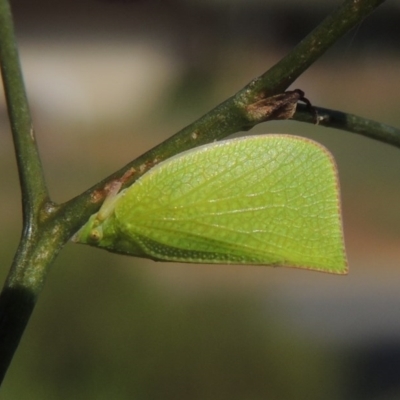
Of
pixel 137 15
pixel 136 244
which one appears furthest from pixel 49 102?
pixel 136 244

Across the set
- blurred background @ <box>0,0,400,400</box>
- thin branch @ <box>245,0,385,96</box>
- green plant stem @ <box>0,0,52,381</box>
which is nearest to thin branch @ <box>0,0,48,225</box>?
green plant stem @ <box>0,0,52,381</box>

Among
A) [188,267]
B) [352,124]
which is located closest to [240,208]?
[352,124]

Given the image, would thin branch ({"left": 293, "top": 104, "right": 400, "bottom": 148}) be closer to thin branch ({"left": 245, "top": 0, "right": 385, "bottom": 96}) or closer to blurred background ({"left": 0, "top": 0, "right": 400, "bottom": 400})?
thin branch ({"left": 245, "top": 0, "right": 385, "bottom": 96})

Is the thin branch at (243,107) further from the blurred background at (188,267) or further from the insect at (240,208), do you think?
the blurred background at (188,267)

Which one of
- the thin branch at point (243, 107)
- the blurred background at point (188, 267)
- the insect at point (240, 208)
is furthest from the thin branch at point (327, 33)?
the blurred background at point (188, 267)

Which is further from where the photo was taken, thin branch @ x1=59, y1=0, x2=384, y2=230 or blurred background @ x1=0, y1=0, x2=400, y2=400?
blurred background @ x1=0, y1=0, x2=400, y2=400

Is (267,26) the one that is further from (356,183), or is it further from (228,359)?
(228,359)
